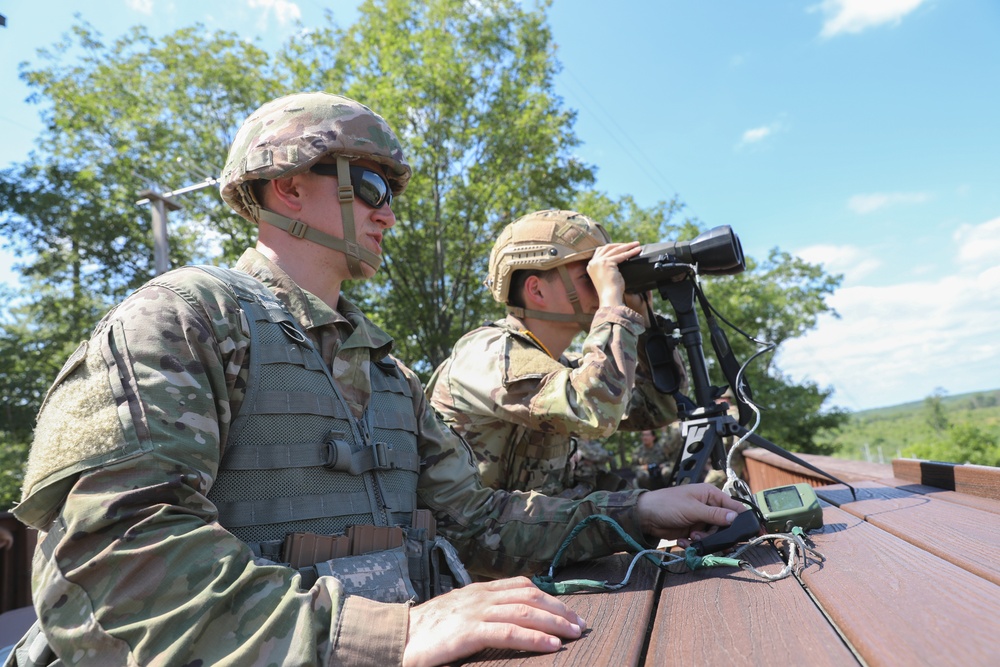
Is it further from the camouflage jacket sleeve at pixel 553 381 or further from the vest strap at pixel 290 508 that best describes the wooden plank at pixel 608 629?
the camouflage jacket sleeve at pixel 553 381

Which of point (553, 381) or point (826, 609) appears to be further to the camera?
point (553, 381)

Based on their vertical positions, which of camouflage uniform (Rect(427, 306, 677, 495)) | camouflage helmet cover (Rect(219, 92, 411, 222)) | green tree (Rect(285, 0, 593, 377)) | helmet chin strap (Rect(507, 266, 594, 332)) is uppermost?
green tree (Rect(285, 0, 593, 377))

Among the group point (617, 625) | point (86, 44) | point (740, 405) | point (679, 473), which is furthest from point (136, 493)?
point (86, 44)

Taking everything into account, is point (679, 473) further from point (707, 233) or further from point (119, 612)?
point (119, 612)

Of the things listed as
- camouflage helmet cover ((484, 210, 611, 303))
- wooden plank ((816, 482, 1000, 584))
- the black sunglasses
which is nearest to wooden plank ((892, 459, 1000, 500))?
wooden plank ((816, 482, 1000, 584))

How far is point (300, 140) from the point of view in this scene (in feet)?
6.09

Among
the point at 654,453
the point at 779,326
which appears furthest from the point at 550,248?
the point at 779,326

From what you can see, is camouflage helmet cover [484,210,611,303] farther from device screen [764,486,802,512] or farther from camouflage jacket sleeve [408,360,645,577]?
device screen [764,486,802,512]

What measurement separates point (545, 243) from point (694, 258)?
2.35 feet

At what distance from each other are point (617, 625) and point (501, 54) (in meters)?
15.4

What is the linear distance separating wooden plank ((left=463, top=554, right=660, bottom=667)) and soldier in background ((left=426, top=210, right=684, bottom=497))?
865 millimetres

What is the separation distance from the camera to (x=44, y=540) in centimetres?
111

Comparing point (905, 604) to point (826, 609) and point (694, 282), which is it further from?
point (694, 282)

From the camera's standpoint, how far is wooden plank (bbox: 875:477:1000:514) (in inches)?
81.1
